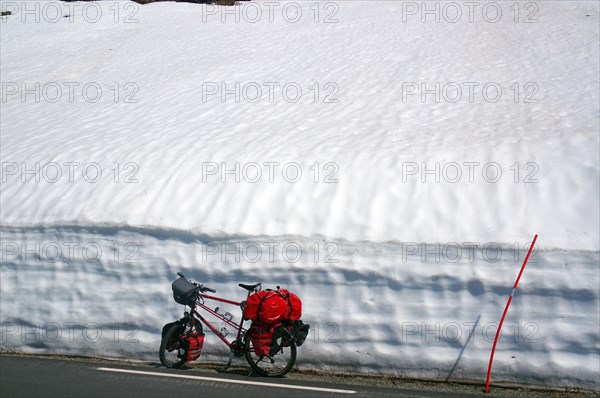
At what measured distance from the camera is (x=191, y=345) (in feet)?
23.0

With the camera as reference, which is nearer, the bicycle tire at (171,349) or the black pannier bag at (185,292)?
the black pannier bag at (185,292)

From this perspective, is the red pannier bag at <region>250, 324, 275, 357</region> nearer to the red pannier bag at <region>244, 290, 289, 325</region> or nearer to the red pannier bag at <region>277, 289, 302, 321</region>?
the red pannier bag at <region>244, 290, 289, 325</region>

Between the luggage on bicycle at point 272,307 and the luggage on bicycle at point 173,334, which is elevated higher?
the luggage on bicycle at point 272,307

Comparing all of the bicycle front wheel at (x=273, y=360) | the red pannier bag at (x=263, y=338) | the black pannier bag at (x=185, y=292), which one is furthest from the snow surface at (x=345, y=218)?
the black pannier bag at (x=185, y=292)

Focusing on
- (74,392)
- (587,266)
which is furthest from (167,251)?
(587,266)

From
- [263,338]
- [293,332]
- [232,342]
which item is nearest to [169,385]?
[232,342]

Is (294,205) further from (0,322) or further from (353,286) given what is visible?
(0,322)

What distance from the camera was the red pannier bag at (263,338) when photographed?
6.61m

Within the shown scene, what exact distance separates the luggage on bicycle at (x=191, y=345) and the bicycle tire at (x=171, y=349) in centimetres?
6

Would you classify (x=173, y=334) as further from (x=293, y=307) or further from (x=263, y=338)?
(x=293, y=307)

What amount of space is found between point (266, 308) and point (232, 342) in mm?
1118

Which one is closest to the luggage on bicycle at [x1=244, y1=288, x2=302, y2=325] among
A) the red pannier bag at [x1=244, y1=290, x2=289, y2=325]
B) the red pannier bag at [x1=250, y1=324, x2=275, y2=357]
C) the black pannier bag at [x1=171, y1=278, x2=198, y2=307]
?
the red pannier bag at [x1=244, y1=290, x2=289, y2=325]

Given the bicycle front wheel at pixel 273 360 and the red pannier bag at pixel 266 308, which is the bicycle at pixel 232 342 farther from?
the red pannier bag at pixel 266 308

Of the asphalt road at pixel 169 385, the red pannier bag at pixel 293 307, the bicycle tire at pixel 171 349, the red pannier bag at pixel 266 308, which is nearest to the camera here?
the asphalt road at pixel 169 385
